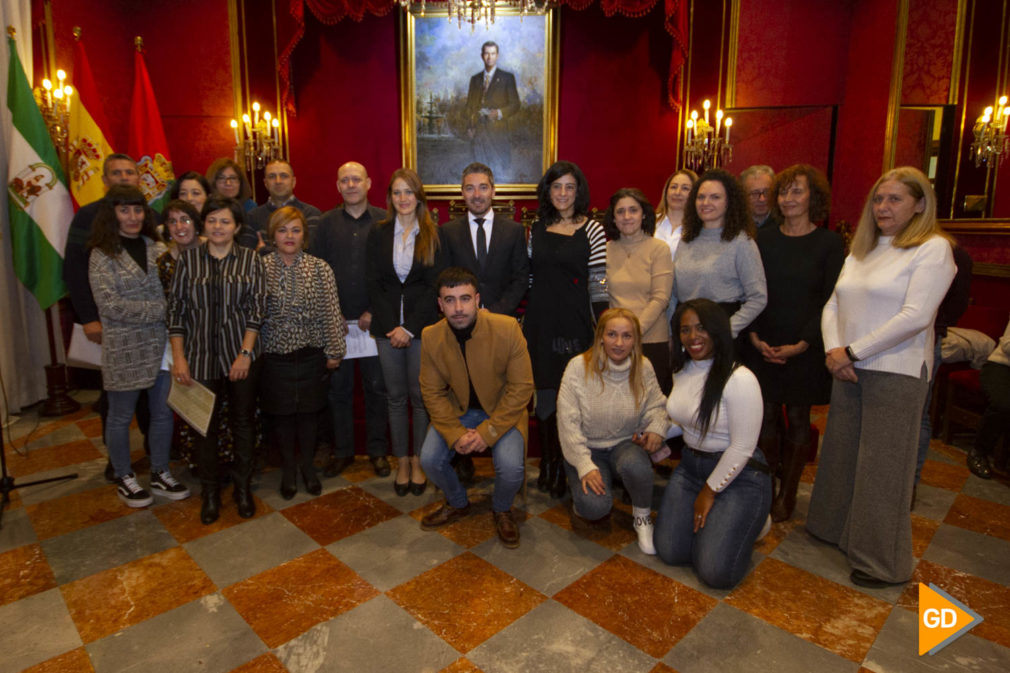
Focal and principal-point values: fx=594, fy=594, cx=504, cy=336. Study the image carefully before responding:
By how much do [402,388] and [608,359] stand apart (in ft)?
3.83

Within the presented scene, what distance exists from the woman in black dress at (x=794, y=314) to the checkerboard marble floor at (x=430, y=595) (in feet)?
1.49

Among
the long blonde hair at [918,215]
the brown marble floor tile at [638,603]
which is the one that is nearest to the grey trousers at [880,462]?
the long blonde hair at [918,215]

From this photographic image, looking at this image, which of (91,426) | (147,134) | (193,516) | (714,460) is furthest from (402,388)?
(147,134)

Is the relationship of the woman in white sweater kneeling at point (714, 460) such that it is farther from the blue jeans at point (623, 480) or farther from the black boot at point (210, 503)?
the black boot at point (210, 503)

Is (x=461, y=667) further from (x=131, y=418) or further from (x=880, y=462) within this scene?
(x=131, y=418)

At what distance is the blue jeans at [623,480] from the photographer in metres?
2.70

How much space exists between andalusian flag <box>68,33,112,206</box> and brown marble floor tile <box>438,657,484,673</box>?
472 cm

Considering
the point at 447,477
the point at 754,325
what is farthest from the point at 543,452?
the point at 754,325

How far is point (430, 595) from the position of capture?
2.35m

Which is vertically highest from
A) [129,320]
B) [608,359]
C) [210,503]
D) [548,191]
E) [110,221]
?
[548,191]

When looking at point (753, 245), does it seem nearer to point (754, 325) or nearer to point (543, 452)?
point (754, 325)

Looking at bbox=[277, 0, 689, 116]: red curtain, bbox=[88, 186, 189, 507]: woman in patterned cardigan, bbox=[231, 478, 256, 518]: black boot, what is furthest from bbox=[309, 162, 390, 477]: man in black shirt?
bbox=[277, 0, 689, 116]: red curtain

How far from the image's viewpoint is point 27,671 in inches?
77.7

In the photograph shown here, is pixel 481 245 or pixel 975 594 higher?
pixel 481 245
